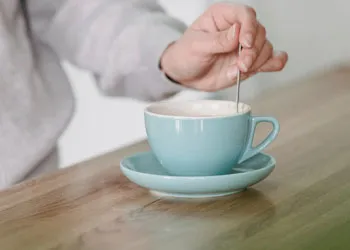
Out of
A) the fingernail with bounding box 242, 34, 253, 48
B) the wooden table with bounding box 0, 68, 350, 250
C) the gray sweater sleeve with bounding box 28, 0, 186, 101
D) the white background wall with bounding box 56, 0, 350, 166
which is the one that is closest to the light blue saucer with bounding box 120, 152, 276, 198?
the wooden table with bounding box 0, 68, 350, 250

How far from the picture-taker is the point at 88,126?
2092 mm

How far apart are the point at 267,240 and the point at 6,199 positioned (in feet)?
0.92

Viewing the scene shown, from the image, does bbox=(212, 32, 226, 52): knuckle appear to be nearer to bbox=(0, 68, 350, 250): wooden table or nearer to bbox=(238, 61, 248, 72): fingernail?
bbox=(238, 61, 248, 72): fingernail

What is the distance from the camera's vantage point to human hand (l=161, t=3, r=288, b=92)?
78cm

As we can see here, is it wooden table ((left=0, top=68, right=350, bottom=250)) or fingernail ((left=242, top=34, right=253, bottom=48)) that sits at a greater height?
fingernail ((left=242, top=34, right=253, bottom=48))

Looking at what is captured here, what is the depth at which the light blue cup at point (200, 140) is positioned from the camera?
703mm

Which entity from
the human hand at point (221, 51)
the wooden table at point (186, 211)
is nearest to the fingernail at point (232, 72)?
the human hand at point (221, 51)

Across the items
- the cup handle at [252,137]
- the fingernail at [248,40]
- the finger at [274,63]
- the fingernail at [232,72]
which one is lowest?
the cup handle at [252,137]

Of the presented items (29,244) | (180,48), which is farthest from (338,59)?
(29,244)

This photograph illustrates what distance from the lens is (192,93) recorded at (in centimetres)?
207

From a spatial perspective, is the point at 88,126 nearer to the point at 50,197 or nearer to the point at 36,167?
the point at 36,167

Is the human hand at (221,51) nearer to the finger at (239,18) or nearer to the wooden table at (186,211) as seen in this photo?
the finger at (239,18)

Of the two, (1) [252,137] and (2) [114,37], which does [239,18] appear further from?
(2) [114,37]

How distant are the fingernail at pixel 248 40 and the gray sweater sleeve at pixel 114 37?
225 mm
